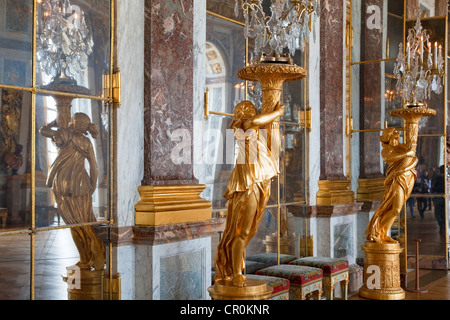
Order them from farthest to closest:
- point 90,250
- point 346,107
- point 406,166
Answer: point 346,107 < point 406,166 < point 90,250

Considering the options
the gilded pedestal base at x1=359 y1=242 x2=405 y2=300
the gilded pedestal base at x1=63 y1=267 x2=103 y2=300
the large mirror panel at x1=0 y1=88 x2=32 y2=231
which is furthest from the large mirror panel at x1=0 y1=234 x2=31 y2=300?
the gilded pedestal base at x1=359 y1=242 x2=405 y2=300

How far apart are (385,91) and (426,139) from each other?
102cm

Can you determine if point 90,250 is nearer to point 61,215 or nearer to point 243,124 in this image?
point 61,215

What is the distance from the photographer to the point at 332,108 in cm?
825

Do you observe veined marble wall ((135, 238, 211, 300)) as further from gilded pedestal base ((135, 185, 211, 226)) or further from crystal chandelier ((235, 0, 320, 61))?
crystal chandelier ((235, 0, 320, 61))

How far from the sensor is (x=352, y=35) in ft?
30.6

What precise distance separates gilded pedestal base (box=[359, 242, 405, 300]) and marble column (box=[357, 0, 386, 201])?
2.22 meters

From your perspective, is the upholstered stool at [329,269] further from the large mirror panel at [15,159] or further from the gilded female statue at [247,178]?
the large mirror panel at [15,159]

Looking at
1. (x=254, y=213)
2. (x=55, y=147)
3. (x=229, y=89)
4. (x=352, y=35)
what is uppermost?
(x=352, y=35)

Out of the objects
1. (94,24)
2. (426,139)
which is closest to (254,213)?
(94,24)

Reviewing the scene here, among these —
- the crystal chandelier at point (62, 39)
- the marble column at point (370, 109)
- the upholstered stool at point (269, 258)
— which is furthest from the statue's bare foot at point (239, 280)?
the marble column at point (370, 109)

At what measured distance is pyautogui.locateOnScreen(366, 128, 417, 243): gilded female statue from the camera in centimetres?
704

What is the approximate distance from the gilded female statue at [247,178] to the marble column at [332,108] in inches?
135

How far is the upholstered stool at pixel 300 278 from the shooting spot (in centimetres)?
601
